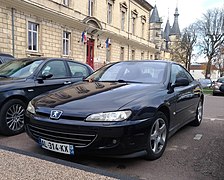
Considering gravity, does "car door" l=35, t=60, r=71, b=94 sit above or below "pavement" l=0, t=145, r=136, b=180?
above

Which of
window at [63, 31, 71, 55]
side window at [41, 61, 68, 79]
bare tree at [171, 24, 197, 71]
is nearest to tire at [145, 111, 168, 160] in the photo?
side window at [41, 61, 68, 79]

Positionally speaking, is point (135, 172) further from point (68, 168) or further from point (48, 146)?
point (48, 146)

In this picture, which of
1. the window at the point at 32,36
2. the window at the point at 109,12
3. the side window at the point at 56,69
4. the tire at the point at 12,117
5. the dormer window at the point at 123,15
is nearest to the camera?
the tire at the point at 12,117

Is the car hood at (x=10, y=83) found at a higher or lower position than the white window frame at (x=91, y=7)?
lower

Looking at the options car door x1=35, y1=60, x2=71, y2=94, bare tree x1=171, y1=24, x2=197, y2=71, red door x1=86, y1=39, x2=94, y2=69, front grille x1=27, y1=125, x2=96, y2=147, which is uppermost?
bare tree x1=171, y1=24, x2=197, y2=71

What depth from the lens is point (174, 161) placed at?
3.63 m

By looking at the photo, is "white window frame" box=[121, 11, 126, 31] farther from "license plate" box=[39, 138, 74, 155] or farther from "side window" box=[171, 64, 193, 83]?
"license plate" box=[39, 138, 74, 155]

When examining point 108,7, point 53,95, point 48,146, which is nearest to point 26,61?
point 53,95

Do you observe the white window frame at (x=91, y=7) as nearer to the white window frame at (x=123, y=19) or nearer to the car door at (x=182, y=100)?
the white window frame at (x=123, y=19)

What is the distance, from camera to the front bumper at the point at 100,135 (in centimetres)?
303

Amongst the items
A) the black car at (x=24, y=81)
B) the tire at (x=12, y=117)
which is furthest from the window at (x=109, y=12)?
the tire at (x=12, y=117)

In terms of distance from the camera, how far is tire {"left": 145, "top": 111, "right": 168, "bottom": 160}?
11.3 ft

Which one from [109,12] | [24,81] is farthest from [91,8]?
[24,81]

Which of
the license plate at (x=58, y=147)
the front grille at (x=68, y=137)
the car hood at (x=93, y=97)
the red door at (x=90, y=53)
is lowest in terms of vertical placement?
the license plate at (x=58, y=147)
